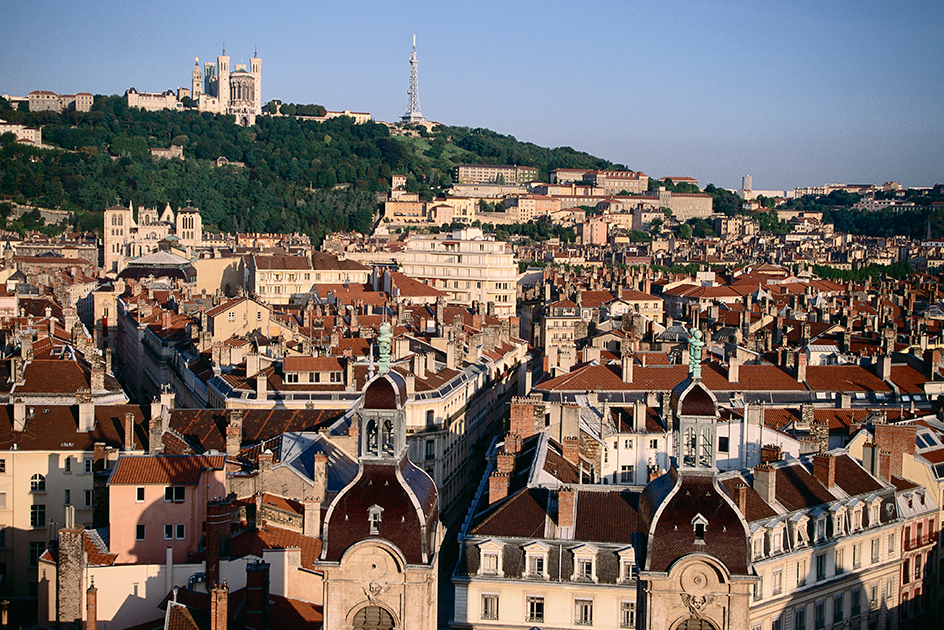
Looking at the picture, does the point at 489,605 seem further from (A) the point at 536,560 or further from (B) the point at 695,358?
(B) the point at 695,358

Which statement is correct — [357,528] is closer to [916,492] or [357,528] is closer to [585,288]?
[916,492]

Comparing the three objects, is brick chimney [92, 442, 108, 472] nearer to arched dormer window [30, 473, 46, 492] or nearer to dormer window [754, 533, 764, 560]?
arched dormer window [30, 473, 46, 492]

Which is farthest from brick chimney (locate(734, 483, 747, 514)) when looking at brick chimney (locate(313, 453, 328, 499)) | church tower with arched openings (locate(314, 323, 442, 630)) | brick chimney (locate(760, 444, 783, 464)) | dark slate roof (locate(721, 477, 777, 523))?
church tower with arched openings (locate(314, 323, 442, 630))

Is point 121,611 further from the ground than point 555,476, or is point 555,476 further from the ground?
point 555,476

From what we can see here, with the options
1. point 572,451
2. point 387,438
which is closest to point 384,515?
point 387,438

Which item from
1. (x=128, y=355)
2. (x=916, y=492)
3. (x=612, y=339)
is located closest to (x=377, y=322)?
(x=612, y=339)

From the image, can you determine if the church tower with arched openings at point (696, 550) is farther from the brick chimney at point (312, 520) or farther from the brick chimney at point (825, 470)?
the brick chimney at point (825, 470)
